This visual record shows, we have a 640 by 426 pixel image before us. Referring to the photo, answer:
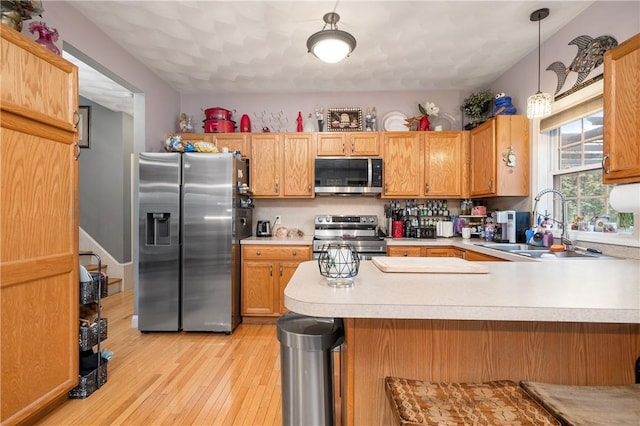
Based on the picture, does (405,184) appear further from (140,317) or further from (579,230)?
(140,317)

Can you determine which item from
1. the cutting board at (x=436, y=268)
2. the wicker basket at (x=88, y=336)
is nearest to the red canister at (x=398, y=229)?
the cutting board at (x=436, y=268)

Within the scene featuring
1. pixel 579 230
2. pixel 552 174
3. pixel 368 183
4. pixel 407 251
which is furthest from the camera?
pixel 368 183

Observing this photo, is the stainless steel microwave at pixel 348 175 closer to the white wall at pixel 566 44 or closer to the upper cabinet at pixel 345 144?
the upper cabinet at pixel 345 144

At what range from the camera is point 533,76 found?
3107mm

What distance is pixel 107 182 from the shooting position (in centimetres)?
486

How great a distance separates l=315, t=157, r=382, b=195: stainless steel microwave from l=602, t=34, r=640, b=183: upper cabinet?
2114 mm

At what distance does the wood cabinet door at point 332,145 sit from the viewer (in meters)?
3.85

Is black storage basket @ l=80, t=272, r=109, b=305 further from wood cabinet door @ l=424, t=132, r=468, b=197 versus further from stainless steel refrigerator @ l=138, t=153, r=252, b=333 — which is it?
wood cabinet door @ l=424, t=132, r=468, b=197

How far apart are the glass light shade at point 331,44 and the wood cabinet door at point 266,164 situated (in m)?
1.60

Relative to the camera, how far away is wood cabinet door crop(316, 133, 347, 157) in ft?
12.6

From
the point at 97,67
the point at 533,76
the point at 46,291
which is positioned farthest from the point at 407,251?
the point at 97,67

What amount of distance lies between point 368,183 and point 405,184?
44 cm

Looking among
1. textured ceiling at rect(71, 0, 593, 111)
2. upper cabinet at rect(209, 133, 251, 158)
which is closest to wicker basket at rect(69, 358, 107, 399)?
upper cabinet at rect(209, 133, 251, 158)

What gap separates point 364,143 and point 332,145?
14.5 inches
